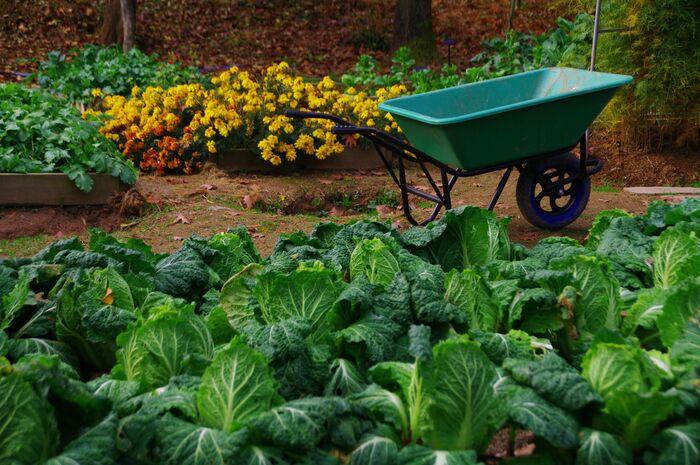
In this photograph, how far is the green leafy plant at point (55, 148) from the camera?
6.30m

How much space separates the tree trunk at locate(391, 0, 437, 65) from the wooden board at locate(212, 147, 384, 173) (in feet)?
20.5

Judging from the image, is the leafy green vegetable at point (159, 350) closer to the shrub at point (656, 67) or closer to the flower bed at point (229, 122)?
the flower bed at point (229, 122)

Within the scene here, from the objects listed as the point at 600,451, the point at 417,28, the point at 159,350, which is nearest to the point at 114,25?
the point at 417,28

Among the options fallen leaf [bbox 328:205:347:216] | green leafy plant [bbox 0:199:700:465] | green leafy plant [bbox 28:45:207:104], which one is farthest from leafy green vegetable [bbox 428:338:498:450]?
green leafy plant [bbox 28:45:207:104]

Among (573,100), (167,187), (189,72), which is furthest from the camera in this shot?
(189,72)

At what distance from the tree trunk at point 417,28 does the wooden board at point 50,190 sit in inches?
330

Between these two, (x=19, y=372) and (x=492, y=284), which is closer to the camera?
(x=19, y=372)

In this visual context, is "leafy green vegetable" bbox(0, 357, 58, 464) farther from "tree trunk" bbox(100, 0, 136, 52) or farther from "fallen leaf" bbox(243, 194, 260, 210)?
"tree trunk" bbox(100, 0, 136, 52)

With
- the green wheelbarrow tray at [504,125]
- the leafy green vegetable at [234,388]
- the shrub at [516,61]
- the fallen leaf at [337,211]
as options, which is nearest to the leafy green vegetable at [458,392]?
the leafy green vegetable at [234,388]

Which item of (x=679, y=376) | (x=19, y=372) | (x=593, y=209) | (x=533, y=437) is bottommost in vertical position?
(x=593, y=209)

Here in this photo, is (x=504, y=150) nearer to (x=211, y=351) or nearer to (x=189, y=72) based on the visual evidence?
(x=211, y=351)

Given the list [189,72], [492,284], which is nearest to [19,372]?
[492,284]

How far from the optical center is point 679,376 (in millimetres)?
2256

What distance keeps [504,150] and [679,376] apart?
10.8 feet
